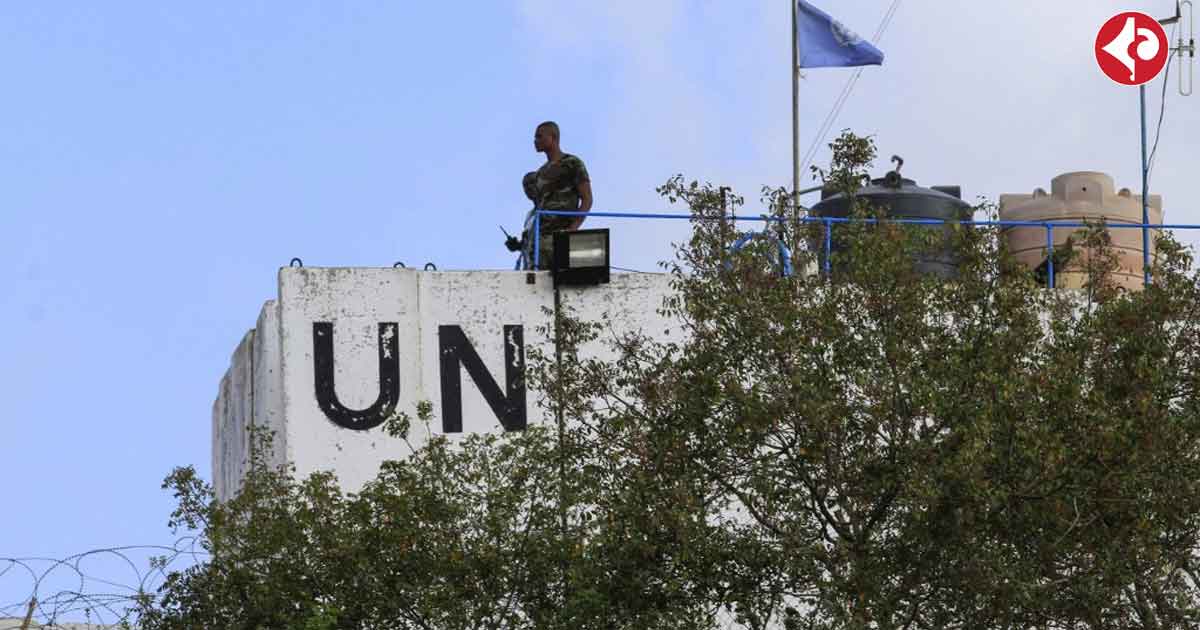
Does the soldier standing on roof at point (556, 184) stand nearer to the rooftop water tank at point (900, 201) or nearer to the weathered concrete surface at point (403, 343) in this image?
the weathered concrete surface at point (403, 343)

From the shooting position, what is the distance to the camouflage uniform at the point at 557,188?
81.7 feet

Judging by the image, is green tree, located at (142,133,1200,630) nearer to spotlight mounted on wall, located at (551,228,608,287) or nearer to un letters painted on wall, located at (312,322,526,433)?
un letters painted on wall, located at (312,322,526,433)

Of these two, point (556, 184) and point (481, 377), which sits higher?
point (556, 184)

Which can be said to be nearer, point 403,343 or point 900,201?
point 403,343

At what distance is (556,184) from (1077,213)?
20.7 ft

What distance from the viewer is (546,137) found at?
82.1ft

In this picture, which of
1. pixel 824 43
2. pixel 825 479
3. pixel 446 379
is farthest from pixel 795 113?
pixel 825 479

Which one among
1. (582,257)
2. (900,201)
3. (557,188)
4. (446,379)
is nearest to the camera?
(446,379)

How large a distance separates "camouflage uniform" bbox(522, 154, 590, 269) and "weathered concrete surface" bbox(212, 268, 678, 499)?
0.99 metres

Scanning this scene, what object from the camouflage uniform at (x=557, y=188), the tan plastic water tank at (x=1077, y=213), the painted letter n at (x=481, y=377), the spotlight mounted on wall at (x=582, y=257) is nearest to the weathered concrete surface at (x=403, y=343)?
the painted letter n at (x=481, y=377)

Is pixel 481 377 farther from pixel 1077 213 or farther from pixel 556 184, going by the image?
pixel 1077 213

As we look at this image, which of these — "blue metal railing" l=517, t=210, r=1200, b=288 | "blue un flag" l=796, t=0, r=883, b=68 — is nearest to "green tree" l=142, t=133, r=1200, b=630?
"blue metal railing" l=517, t=210, r=1200, b=288

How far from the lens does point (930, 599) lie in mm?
16375

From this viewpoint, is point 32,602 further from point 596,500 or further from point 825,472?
point 825,472
